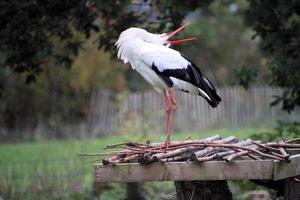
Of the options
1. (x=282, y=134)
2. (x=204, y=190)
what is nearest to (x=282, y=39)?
(x=282, y=134)

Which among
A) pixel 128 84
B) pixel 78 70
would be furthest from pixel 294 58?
pixel 128 84

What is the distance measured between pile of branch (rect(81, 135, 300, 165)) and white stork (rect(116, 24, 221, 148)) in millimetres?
616

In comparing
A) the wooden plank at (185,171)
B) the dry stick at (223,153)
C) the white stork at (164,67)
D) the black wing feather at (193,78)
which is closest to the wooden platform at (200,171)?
the wooden plank at (185,171)

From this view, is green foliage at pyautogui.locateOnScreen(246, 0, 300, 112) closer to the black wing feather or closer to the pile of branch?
the black wing feather

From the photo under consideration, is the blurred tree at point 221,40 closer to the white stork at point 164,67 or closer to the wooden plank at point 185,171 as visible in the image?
the white stork at point 164,67

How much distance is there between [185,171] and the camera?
5.14 m

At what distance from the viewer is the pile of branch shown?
5152 mm

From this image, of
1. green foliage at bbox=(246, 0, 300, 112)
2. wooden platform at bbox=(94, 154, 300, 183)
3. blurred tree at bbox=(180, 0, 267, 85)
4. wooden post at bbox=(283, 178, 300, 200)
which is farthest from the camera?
blurred tree at bbox=(180, 0, 267, 85)

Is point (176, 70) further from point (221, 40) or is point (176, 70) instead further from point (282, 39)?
point (221, 40)

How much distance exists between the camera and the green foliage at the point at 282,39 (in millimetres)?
8539

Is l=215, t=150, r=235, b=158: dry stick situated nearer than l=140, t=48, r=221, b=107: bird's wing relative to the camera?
Yes

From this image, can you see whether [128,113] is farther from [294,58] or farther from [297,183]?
[297,183]

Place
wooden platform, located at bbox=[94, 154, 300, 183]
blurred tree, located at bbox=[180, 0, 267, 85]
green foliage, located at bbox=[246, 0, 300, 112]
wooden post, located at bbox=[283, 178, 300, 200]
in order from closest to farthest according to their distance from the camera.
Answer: wooden platform, located at bbox=[94, 154, 300, 183], wooden post, located at bbox=[283, 178, 300, 200], green foliage, located at bbox=[246, 0, 300, 112], blurred tree, located at bbox=[180, 0, 267, 85]

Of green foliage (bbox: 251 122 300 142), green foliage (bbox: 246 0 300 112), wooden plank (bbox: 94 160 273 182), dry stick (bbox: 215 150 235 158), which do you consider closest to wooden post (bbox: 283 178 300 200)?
dry stick (bbox: 215 150 235 158)
